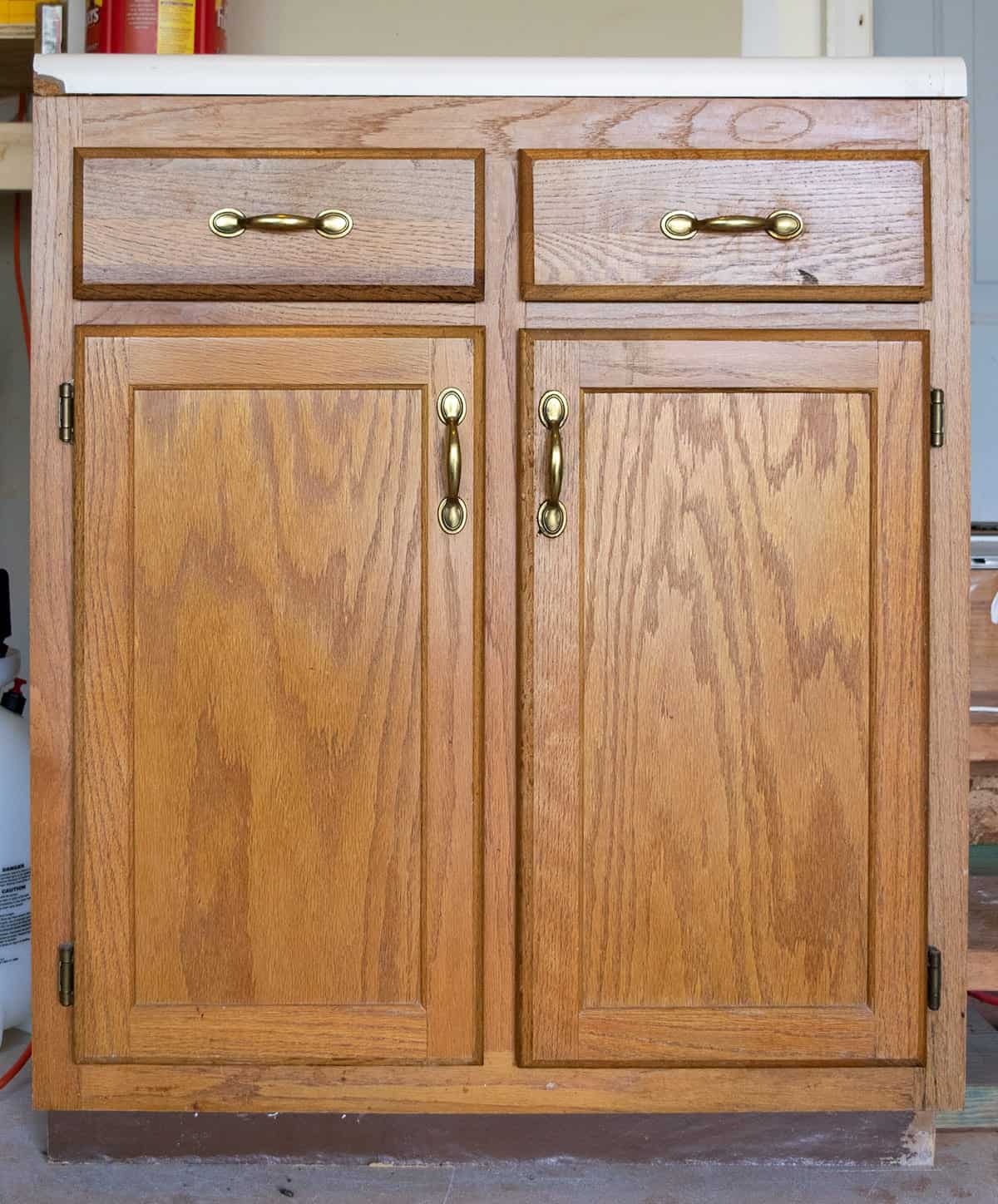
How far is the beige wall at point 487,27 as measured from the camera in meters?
1.54

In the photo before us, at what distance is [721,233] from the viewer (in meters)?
0.97

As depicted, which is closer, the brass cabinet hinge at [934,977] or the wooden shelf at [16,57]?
the brass cabinet hinge at [934,977]

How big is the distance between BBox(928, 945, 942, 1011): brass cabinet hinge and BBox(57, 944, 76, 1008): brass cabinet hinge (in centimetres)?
78

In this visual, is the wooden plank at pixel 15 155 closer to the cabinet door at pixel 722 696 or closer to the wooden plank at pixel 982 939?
the cabinet door at pixel 722 696

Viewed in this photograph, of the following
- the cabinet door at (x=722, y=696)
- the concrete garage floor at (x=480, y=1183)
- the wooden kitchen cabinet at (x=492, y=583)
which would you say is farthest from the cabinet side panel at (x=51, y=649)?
the cabinet door at (x=722, y=696)

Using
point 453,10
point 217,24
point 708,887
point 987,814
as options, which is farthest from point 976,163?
point 708,887

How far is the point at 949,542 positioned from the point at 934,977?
398 millimetres

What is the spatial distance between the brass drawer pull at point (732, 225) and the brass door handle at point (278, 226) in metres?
0.29

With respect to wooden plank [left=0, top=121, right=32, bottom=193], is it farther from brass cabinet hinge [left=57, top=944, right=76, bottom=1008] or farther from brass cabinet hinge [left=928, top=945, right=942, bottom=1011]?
brass cabinet hinge [left=928, top=945, right=942, bottom=1011]

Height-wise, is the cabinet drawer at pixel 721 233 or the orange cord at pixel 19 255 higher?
the orange cord at pixel 19 255

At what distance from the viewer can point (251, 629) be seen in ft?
3.21

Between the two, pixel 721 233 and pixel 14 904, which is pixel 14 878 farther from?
pixel 721 233

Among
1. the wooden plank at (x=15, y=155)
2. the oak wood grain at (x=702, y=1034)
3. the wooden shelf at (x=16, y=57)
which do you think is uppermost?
the wooden shelf at (x=16, y=57)

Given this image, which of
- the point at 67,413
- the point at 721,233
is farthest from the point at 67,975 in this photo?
the point at 721,233
